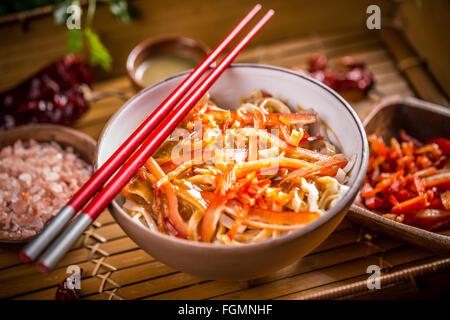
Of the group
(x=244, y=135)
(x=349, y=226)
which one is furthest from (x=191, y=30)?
(x=349, y=226)

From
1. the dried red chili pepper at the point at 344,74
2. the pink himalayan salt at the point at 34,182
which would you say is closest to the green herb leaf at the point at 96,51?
the pink himalayan salt at the point at 34,182

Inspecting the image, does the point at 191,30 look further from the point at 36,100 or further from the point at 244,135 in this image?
the point at 244,135

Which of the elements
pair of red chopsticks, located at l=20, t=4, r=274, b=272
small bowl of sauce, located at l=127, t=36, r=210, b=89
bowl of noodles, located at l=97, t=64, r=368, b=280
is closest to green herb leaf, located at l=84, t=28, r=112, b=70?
small bowl of sauce, located at l=127, t=36, r=210, b=89

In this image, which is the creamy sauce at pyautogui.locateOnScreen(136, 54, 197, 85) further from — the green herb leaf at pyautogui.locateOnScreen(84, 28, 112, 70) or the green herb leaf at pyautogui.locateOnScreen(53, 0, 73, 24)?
the green herb leaf at pyautogui.locateOnScreen(53, 0, 73, 24)

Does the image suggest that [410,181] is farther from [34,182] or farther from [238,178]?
[34,182]

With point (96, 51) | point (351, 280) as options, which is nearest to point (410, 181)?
point (351, 280)

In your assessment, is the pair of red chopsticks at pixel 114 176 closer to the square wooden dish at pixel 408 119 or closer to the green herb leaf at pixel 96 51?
the square wooden dish at pixel 408 119
